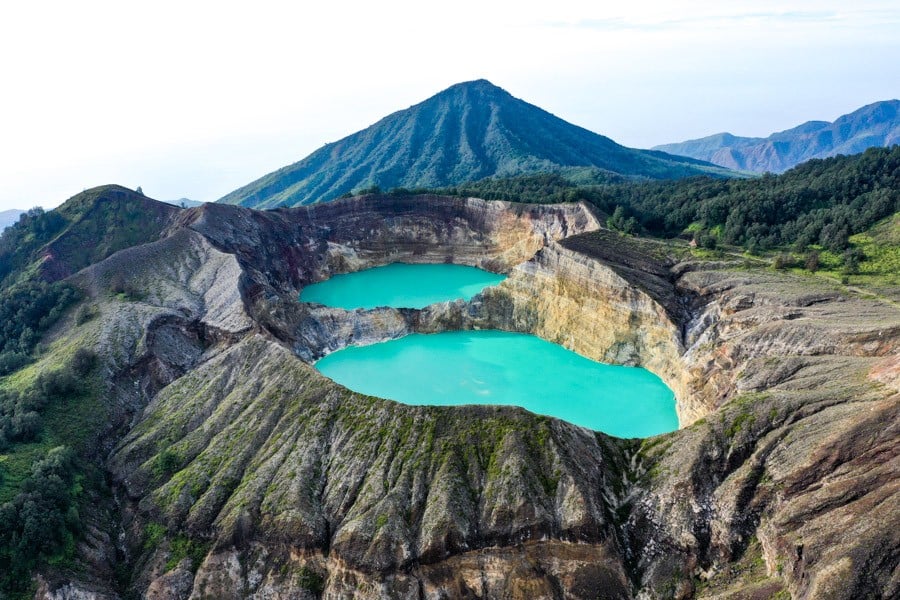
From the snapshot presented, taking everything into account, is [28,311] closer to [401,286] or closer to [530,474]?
[401,286]

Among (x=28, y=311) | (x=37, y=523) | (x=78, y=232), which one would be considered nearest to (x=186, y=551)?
(x=37, y=523)

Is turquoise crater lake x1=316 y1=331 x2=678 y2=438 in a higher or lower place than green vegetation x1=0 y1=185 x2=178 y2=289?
lower

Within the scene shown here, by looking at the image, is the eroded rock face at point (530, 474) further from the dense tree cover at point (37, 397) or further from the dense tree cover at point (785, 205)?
the dense tree cover at point (785, 205)

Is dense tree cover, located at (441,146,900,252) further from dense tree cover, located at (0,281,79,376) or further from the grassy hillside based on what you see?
dense tree cover, located at (0,281,79,376)

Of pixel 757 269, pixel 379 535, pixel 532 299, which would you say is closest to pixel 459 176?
pixel 532 299

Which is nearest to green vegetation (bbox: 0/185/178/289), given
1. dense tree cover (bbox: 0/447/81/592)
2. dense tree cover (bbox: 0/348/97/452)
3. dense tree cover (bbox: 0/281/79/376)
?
dense tree cover (bbox: 0/281/79/376)

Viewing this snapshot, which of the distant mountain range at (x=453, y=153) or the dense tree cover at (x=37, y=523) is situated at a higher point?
the distant mountain range at (x=453, y=153)

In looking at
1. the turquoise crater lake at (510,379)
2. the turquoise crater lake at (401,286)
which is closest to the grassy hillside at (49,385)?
the turquoise crater lake at (510,379)
